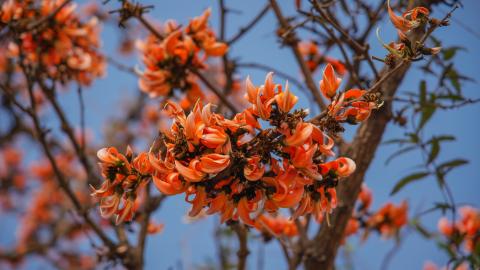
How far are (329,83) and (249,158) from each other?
0.24 m

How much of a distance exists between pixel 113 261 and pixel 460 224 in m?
1.58

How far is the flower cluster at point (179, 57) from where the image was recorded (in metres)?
1.84

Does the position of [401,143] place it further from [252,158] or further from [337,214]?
[252,158]

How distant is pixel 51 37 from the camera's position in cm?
224

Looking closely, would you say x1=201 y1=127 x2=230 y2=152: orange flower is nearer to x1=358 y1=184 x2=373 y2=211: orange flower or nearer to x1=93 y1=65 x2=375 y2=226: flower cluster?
x1=93 y1=65 x2=375 y2=226: flower cluster

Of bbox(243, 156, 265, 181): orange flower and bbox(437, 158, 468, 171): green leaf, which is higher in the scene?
bbox(437, 158, 468, 171): green leaf

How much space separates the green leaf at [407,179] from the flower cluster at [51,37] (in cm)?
134

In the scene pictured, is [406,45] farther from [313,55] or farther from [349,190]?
[313,55]

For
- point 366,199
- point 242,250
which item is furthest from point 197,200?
point 366,199

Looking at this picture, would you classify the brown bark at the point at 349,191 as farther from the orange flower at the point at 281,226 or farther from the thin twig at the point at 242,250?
the orange flower at the point at 281,226

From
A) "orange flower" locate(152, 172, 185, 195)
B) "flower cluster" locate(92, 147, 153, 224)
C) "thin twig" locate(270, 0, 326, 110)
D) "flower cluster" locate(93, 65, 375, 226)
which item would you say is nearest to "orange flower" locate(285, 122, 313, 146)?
"flower cluster" locate(93, 65, 375, 226)

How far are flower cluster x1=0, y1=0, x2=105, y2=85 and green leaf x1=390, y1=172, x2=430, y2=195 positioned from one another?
1341 millimetres

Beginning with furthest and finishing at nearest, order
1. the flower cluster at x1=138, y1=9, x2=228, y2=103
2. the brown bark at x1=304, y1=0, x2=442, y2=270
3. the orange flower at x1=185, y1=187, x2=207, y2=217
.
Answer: the flower cluster at x1=138, y1=9, x2=228, y2=103
the brown bark at x1=304, y1=0, x2=442, y2=270
the orange flower at x1=185, y1=187, x2=207, y2=217

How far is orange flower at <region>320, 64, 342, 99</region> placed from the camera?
104 cm
